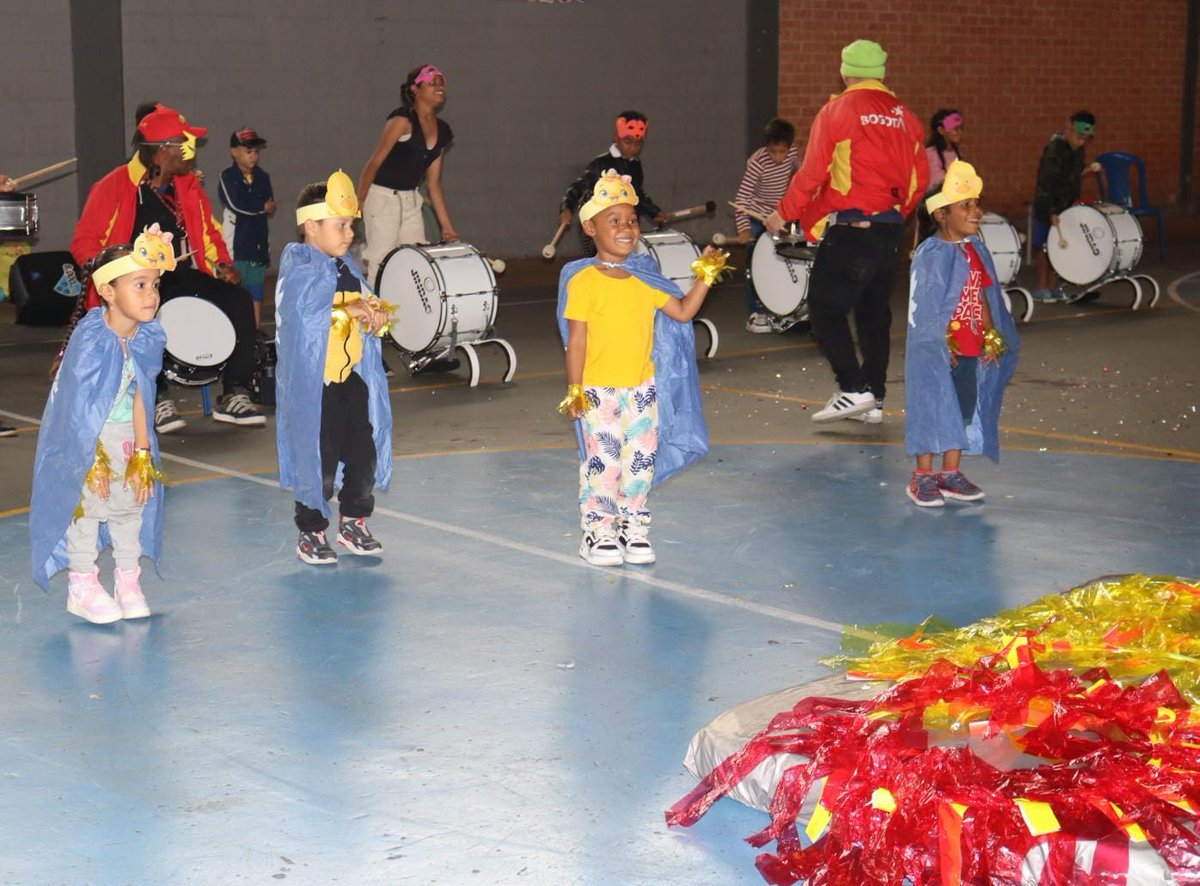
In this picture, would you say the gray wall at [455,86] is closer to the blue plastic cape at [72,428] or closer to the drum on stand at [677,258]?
the drum on stand at [677,258]

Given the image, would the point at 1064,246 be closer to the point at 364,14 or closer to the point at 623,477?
the point at 364,14

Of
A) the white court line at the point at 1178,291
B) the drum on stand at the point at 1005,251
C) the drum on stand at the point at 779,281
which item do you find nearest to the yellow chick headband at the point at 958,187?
the drum on stand at the point at 779,281

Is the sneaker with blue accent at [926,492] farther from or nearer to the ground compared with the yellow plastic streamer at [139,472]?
nearer to the ground

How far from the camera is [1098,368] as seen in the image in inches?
446

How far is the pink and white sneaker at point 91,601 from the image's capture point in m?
5.72

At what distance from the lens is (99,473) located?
5.65 meters

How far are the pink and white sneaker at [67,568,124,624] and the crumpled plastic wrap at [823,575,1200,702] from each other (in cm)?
240

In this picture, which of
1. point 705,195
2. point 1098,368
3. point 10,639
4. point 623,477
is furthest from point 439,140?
point 705,195

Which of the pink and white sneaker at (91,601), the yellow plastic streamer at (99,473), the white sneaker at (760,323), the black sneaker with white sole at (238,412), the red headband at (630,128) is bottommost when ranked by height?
the pink and white sneaker at (91,601)

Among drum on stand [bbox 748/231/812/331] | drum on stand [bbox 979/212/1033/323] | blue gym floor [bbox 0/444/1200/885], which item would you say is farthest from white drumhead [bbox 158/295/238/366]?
drum on stand [bbox 979/212/1033/323]

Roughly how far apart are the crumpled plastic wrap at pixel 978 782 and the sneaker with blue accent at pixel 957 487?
3.16 metres

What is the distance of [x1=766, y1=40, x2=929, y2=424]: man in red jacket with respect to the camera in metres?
9.12

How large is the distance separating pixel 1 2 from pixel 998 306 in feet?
33.1

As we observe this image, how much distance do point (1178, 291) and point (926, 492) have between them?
371 inches
